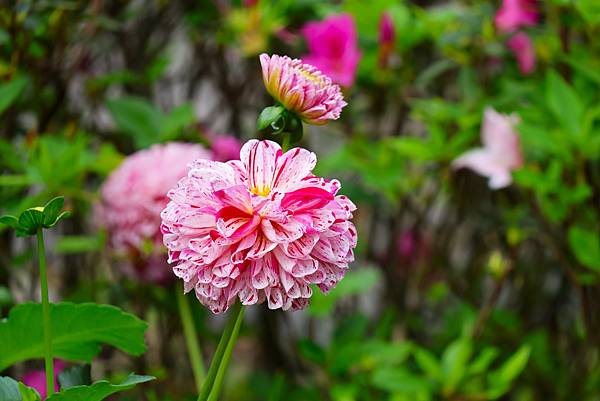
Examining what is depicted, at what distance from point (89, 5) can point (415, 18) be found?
0.53m

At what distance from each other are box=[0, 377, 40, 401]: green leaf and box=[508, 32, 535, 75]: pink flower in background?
879 millimetres

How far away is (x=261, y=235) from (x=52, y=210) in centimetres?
13

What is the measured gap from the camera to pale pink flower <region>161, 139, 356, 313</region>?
0.49 meters

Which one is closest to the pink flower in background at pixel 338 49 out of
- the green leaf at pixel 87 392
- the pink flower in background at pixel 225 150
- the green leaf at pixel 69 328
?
the pink flower in background at pixel 225 150

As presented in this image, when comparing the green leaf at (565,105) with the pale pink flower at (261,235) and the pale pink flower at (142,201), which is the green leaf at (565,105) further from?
the pale pink flower at (261,235)

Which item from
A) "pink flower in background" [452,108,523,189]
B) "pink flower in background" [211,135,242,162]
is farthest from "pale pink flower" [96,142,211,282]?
"pink flower in background" [452,108,523,189]

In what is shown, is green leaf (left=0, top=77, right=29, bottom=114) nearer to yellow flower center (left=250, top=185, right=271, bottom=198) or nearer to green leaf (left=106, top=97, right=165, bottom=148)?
green leaf (left=106, top=97, right=165, bottom=148)

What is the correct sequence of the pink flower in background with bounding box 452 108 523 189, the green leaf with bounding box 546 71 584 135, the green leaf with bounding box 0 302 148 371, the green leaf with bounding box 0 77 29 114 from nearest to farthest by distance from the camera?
the green leaf with bounding box 0 302 148 371 < the green leaf with bounding box 0 77 29 114 < the green leaf with bounding box 546 71 584 135 < the pink flower in background with bounding box 452 108 523 189

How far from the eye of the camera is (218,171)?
20.1 inches

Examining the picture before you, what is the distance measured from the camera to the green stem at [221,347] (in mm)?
506

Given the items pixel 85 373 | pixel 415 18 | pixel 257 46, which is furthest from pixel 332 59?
pixel 85 373

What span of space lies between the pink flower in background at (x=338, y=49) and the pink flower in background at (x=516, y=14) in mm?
205

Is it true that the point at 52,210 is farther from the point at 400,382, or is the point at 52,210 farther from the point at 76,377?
the point at 400,382

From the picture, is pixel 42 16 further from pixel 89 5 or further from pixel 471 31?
pixel 471 31
